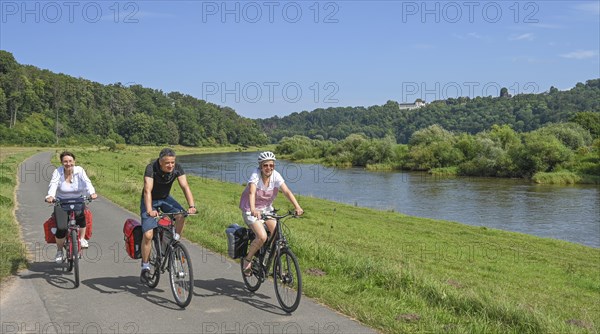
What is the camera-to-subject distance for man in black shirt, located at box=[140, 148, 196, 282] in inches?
267

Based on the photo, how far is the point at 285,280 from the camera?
6.58 meters

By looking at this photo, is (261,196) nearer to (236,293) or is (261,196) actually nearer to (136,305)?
(236,293)

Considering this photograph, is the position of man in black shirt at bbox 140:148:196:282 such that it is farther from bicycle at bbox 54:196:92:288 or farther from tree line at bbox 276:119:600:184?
tree line at bbox 276:119:600:184

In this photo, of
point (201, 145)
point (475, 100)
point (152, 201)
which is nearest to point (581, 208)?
point (152, 201)

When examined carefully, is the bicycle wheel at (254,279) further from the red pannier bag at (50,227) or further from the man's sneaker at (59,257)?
the red pannier bag at (50,227)

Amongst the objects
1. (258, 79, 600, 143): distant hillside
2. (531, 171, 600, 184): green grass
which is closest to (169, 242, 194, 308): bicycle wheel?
(531, 171, 600, 184): green grass

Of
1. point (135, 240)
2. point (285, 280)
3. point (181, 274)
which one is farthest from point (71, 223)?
point (285, 280)

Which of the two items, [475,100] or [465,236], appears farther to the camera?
[475,100]

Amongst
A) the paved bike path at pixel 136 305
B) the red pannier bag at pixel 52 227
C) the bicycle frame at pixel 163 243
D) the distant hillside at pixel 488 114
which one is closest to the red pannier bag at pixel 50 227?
the red pannier bag at pixel 52 227

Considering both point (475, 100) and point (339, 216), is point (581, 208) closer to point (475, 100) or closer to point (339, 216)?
point (339, 216)

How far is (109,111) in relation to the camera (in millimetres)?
146500

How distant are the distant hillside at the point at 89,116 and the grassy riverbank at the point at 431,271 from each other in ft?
272

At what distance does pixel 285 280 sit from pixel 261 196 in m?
1.14

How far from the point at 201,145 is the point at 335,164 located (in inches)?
2421
